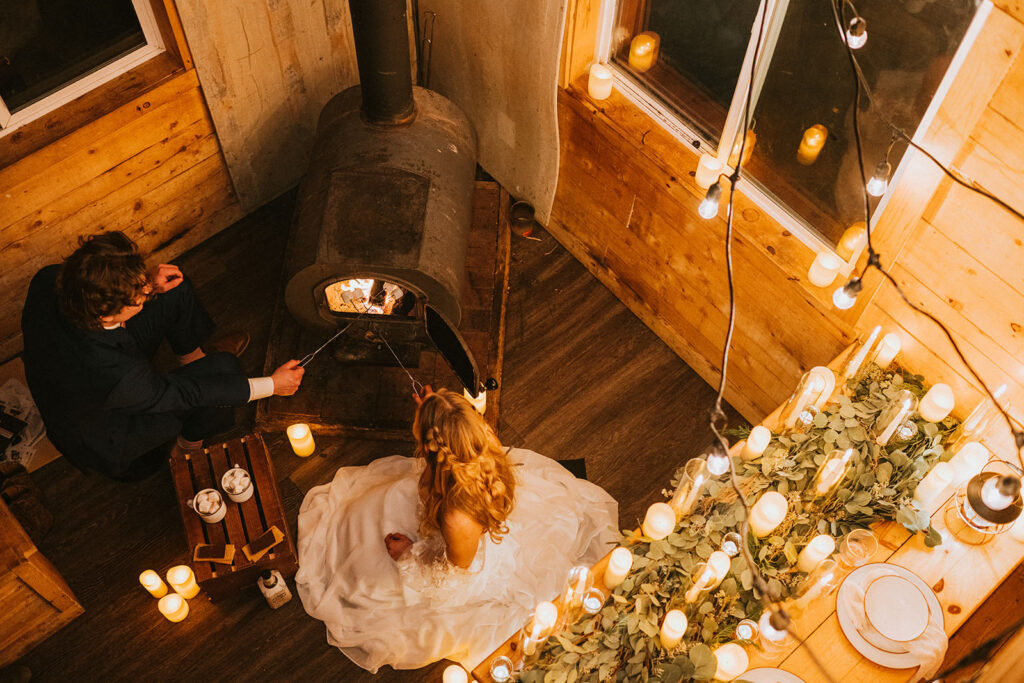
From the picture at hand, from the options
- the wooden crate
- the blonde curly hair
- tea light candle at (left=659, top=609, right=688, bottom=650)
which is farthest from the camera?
the wooden crate

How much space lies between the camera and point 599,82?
11.6 ft

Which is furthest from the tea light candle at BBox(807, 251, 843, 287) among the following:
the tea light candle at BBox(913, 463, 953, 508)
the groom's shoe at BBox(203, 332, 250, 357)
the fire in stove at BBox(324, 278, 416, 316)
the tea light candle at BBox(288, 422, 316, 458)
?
the groom's shoe at BBox(203, 332, 250, 357)

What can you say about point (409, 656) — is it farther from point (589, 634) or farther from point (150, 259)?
point (150, 259)

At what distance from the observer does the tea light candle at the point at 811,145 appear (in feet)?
11.2

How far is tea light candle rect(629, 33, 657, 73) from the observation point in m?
3.61

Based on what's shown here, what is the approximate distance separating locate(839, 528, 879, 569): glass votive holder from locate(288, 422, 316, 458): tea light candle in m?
2.18

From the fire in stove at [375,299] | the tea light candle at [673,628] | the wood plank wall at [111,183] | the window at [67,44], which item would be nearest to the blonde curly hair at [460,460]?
the tea light candle at [673,628]

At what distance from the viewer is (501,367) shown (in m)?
3.92

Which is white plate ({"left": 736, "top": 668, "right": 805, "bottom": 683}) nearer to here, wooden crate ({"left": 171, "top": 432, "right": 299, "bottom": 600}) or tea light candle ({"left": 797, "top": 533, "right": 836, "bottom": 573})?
tea light candle ({"left": 797, "top": 533, "right": 836, "bottom": 573})

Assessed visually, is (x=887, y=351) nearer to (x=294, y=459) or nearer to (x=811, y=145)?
(x=811, y=145)

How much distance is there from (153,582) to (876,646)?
2.57 metres

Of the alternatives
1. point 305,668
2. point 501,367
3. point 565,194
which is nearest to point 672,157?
point 565,194

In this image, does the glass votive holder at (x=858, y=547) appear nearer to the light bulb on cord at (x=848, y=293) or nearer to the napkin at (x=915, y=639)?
the napkin at (x=915, y=639)

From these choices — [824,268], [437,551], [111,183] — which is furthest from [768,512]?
[111,183]
